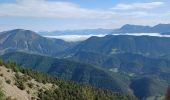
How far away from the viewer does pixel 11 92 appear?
140 m

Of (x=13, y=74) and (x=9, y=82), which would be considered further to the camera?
(x=13, y=74)

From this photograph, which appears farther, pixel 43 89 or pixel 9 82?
pixel 43 89

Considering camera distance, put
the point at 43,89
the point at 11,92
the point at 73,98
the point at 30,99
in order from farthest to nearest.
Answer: the point at 73,98, the point at 43,89, the point at 30,99, the point at 11,92

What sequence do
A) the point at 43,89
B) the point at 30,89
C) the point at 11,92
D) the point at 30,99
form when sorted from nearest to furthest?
1. the point at 11,92
2. the point at 30,99
3. the point at 30,89
4. the point at 43,89

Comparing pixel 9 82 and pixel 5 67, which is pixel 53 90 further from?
pixel 9 82

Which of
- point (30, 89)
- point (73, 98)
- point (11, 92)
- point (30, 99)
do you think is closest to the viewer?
point (11, 92)

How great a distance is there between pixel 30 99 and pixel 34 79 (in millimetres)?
35273

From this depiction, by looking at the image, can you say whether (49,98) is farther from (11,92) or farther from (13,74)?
(11,92)

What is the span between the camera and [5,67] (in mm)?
172875

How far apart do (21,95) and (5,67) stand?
30.1 meters

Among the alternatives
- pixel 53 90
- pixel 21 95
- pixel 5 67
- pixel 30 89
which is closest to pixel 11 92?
pixel 21 95

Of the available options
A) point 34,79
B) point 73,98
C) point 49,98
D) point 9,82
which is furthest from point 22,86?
point 73,98

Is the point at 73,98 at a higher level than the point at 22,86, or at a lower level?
lower

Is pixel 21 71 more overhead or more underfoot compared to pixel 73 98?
more overhead
